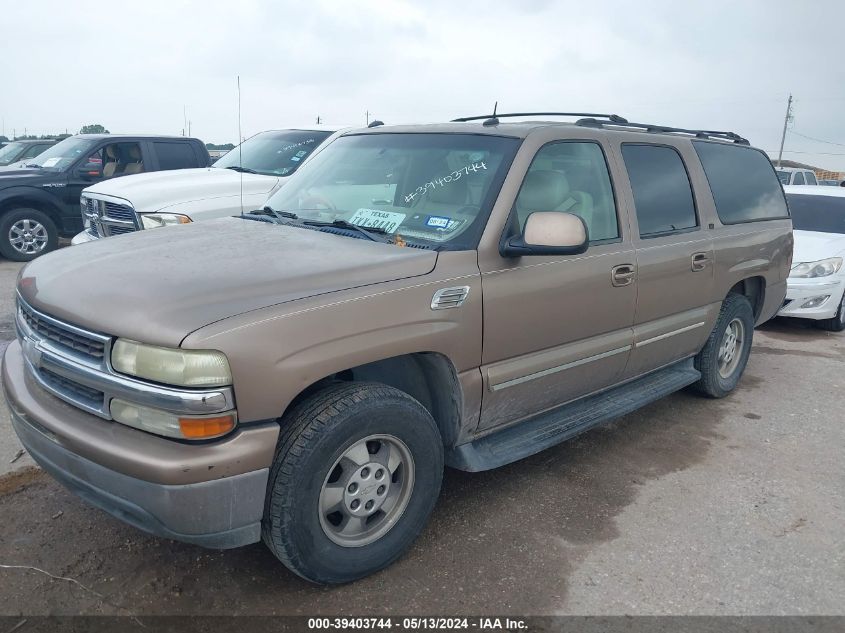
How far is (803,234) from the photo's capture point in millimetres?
7922

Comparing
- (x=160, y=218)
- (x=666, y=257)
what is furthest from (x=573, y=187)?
(x=160, y=218)

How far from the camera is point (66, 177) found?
9.89 meters

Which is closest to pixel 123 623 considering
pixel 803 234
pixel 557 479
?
pixel 557 479

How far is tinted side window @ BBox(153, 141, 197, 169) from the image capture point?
998 cm

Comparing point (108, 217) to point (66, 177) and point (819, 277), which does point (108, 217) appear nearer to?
point (66, 177)

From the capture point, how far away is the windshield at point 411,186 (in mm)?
3234

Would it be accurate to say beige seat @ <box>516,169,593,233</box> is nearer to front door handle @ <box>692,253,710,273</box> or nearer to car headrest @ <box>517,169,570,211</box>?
car headrest @ <box>517,169,570,211</box>

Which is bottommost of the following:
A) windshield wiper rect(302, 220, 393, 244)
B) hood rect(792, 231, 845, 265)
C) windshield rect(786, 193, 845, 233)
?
hood rect(792, 231, 845, 265)

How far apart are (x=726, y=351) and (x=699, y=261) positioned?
1.09 metres

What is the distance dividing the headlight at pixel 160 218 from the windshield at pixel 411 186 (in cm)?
266

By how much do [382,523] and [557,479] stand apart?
131 cm

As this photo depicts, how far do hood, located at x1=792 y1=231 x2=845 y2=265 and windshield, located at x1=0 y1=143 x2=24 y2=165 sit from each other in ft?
45.8

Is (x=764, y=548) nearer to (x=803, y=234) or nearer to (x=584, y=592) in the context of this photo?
(x=584, y=592)

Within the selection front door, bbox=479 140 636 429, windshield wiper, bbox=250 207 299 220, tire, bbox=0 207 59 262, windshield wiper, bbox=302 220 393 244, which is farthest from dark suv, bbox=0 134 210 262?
front door, bbox=479 140 636 429
